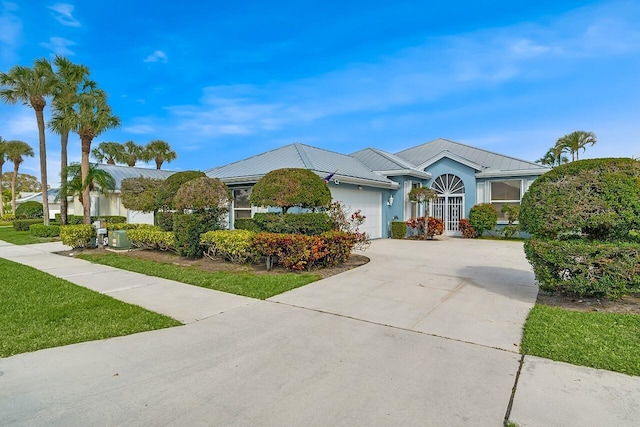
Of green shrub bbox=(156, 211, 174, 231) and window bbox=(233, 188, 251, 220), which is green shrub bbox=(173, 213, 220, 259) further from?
window bbox=(233, 188, 251, 220)

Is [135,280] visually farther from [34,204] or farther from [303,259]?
[34,204]

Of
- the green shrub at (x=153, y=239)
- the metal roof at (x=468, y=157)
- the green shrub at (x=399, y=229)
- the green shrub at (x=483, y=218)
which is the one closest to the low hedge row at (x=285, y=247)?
the green shrub at (x=153, y=239)

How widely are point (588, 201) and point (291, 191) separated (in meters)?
6.14

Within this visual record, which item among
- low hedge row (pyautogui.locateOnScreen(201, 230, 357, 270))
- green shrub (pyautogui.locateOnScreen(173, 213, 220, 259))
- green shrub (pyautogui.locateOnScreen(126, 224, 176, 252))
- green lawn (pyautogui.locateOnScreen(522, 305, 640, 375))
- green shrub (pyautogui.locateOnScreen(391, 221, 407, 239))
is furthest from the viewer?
green shrub (pyautogui.locateOnScreen(391, 221, 407, 239))

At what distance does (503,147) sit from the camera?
22.5 m

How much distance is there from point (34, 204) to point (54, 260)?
2834 cm

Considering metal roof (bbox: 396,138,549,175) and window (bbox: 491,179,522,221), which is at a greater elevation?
metal roof (bbox: 396,138,549,175)

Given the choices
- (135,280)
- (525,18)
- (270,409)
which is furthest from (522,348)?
(525,18)

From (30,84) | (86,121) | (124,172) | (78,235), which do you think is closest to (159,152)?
(124,172)

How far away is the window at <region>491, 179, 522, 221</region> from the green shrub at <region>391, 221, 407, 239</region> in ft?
16.9

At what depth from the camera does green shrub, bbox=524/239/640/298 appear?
15.6ft

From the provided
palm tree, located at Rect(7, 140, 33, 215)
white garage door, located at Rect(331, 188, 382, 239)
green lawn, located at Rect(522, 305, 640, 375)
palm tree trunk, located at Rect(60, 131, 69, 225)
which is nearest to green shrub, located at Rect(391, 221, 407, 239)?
white garage door, located at Rect(331, 188, 382, 239)

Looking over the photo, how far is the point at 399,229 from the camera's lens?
16281 millimetres

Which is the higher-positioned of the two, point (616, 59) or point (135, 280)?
point (616, 59)
